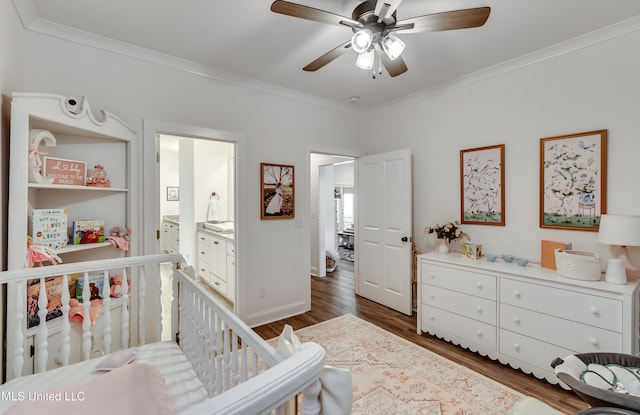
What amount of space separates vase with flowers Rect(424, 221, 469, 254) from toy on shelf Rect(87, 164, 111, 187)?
2898 mm

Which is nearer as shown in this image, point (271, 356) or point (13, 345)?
point (271, 356)

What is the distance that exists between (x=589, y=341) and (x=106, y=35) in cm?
398

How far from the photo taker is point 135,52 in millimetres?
2246

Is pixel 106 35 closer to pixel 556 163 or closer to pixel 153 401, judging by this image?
pixel 153 401

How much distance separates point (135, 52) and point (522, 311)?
364cm

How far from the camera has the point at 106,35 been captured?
6.82 feet

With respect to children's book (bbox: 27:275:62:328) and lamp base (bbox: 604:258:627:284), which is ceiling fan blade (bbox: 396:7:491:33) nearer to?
lamp base (bbox: 604:258:627:284)

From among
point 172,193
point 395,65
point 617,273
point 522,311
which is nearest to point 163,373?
point 395,65

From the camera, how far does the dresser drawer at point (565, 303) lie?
1.75 meters

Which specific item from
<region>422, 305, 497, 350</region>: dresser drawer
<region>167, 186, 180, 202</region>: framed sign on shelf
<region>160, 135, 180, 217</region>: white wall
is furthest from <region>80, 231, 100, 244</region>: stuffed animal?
<region>167, 186, 180, 202</region>: framed sign on shelf

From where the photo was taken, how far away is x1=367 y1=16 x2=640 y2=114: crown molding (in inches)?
77.4

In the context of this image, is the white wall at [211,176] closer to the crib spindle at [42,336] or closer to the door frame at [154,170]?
the door frame at [154,170]

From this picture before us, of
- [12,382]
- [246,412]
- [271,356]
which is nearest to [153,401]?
[271,356]

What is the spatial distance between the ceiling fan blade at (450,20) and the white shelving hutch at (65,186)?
6.77 feet
